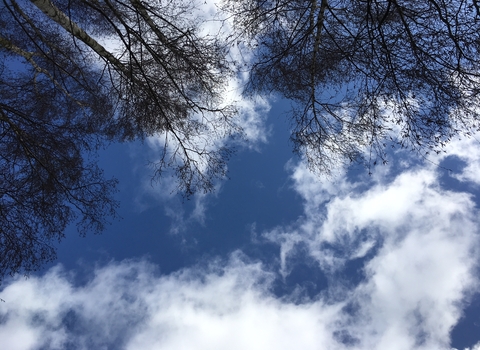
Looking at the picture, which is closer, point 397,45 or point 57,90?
Result: point 397,45

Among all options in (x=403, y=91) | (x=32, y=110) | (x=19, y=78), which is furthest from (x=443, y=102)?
(x=19, y=78)

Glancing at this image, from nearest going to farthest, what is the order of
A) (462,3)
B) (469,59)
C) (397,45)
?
(462,3) → (469,59) → (397,45)

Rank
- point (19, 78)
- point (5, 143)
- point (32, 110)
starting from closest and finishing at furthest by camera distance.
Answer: point (5, 143), point (32, 110), point (19, 78)

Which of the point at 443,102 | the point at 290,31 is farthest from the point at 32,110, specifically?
the point at 443,102

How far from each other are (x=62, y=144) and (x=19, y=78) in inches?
104

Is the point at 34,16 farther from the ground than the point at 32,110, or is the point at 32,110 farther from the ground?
the point at 34,16

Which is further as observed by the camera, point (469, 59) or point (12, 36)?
point (12, 36)

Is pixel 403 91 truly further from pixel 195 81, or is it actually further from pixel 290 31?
pixel 195 81

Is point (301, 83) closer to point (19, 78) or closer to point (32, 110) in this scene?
point (32, 110)

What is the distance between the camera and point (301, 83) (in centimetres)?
703

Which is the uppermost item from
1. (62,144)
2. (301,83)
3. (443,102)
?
(301,83)

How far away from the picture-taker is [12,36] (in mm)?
8008

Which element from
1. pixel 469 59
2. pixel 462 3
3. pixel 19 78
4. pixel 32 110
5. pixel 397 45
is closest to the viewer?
pixel 462 3

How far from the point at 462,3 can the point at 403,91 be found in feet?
4.92
